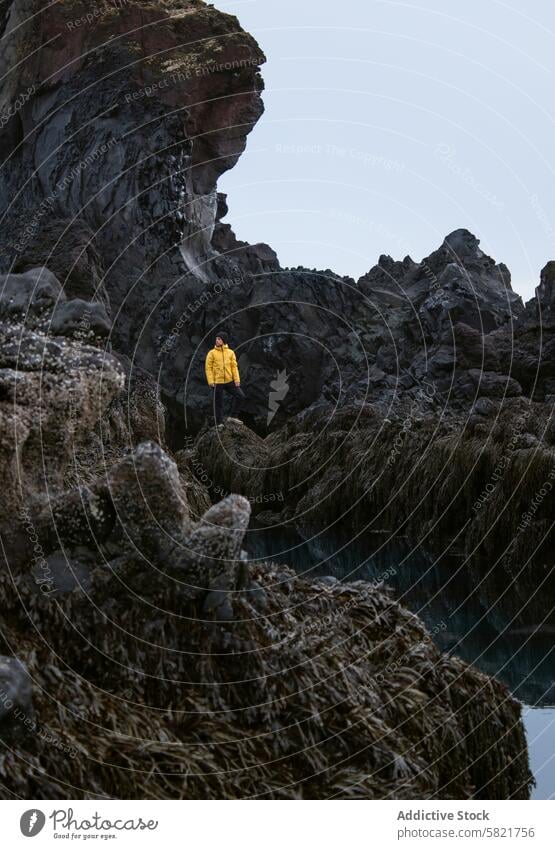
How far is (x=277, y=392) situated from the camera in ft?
181

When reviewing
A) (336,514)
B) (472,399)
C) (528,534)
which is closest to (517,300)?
(472,399)

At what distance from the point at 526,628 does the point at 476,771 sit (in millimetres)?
6324

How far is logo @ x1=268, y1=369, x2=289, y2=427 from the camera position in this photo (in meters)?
55.3

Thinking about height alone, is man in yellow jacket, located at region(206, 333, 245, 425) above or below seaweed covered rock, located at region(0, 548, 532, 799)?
above

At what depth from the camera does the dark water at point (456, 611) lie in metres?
9.84

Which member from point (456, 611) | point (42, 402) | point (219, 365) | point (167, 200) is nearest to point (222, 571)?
point (42, 402)

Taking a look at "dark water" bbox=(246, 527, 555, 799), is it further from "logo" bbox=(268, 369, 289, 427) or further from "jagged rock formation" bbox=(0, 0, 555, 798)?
"logo" bbox=(268, 369, 289, 427)
